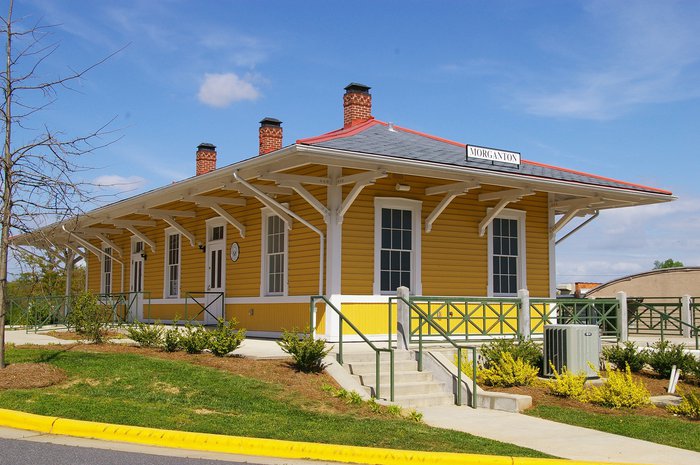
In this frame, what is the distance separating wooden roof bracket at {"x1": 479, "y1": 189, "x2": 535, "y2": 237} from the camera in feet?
55.3

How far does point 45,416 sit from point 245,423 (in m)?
2.32

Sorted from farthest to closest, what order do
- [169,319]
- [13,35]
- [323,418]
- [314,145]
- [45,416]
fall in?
[169,319] → [314,145] → [13,35] → [323,418] → [45,416]

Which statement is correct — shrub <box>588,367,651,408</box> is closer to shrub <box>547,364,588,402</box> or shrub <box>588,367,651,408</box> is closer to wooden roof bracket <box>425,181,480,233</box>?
shrub <box>547,364,588,402</box>

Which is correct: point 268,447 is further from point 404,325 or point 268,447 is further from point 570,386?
point 570,386

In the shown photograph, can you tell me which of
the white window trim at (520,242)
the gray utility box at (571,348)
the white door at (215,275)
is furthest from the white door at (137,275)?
the gray utility box at (571,348)

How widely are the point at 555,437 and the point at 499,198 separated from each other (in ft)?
28.2

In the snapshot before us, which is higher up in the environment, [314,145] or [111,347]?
[314,145]

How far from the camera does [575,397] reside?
40.2ft

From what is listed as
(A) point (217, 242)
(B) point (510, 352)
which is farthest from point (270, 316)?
(B) point (510, 352)

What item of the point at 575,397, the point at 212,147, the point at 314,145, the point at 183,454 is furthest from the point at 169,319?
the point at 183,454

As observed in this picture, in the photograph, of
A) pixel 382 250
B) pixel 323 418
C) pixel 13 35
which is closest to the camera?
pixel 323 418

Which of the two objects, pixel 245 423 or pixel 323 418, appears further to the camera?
pixel 323 418

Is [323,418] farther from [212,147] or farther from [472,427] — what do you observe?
[212,147]

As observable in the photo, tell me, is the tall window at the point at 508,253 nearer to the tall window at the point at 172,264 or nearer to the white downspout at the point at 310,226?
the white downspout at the point at 310,226
